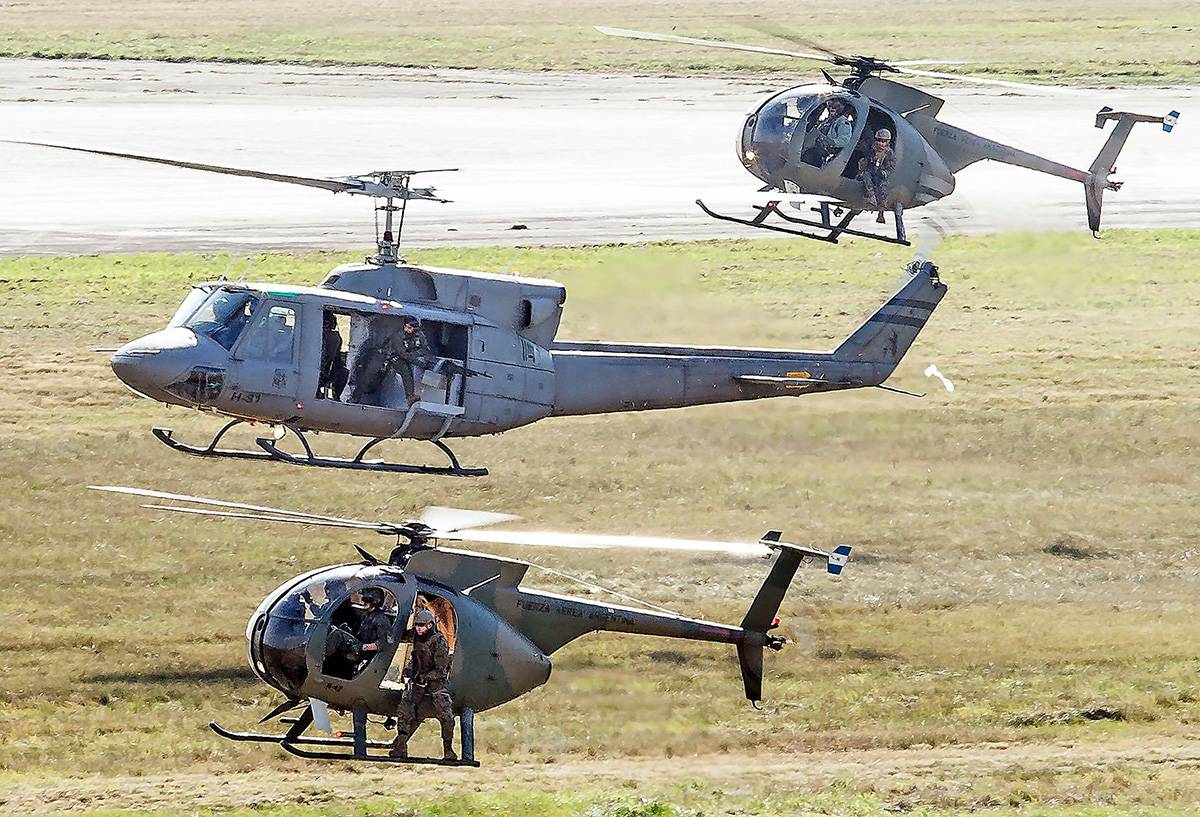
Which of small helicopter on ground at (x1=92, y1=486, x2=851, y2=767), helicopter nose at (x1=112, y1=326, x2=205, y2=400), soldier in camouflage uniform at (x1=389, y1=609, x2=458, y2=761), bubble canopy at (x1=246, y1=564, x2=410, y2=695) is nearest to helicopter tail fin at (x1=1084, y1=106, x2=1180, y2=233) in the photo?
small helicopter on ground at (x1=92, y1=486, x2=851, y2=767)

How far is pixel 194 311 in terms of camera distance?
2541 cm

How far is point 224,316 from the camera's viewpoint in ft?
82.9

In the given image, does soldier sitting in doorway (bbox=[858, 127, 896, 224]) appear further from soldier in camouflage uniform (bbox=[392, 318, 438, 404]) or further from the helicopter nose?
the helicopter nose

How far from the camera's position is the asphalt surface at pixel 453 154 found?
51.6m

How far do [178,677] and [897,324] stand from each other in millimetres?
12250

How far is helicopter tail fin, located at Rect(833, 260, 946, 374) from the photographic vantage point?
3084 cm

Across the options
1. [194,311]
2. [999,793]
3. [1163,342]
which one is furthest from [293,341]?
[1163,342]

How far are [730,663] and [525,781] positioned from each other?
4.51 m

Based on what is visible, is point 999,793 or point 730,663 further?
point 730,663

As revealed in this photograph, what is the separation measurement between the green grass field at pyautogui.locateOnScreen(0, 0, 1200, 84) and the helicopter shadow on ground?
4637cm

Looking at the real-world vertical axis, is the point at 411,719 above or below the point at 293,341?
below

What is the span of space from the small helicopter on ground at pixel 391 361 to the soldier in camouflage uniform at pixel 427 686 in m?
4.37

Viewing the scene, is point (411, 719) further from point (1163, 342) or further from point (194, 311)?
point (1163, 342)

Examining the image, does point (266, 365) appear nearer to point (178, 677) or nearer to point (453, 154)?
point (178, 677)
